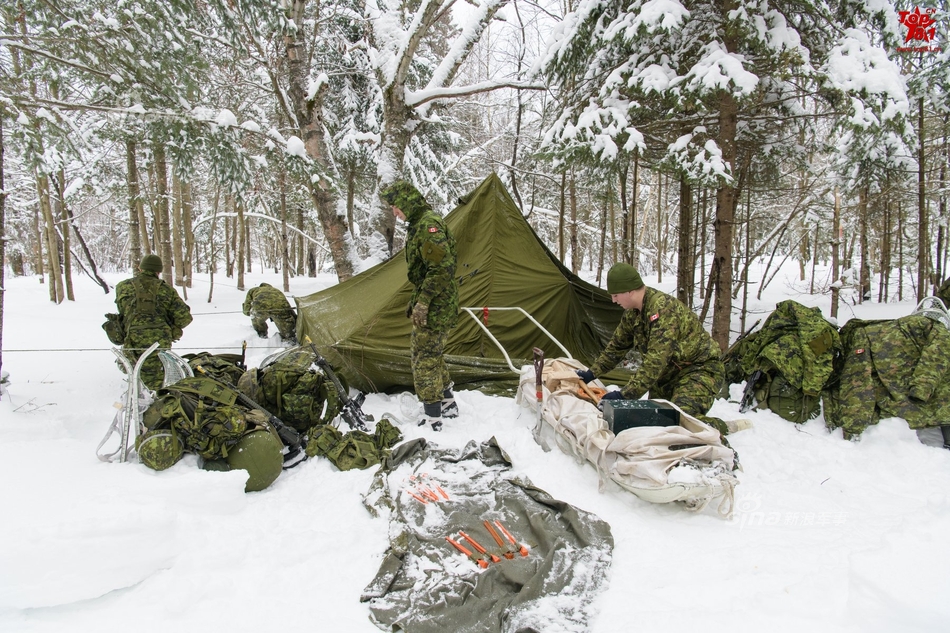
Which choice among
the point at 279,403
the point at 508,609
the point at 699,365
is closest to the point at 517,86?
the point at 699,365

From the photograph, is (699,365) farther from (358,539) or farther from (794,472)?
(358,539)

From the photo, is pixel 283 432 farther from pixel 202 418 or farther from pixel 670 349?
pixel 670 349

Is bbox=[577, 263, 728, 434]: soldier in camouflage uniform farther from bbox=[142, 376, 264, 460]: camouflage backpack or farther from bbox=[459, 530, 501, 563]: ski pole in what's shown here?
bbox=[142, 376, 264, 460]: camouflage backpack

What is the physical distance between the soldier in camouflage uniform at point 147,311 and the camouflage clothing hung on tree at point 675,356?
13.5 feet

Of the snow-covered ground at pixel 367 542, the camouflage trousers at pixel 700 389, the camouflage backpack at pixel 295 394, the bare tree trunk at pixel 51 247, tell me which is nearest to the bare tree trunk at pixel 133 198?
the bare tree trunk at pixel 51 247

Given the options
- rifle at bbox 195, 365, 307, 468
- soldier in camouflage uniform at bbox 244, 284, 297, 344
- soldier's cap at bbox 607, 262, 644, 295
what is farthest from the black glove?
soldier in camouflage uniform at bbox 244, 284, 297, 344

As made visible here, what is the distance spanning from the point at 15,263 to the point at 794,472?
27427 mm

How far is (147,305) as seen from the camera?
4.51m

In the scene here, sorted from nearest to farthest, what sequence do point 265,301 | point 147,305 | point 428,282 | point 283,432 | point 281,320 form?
point 283,432, point 428,282, point 147,305, point 265,301, point 281,320

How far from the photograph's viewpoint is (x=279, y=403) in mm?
3424

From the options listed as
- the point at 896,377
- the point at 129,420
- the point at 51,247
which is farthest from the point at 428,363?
the point at 51,247

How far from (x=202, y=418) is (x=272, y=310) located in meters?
3.67

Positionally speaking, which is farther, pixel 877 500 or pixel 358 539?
pixel 877 500

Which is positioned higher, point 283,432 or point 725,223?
point 725,223
